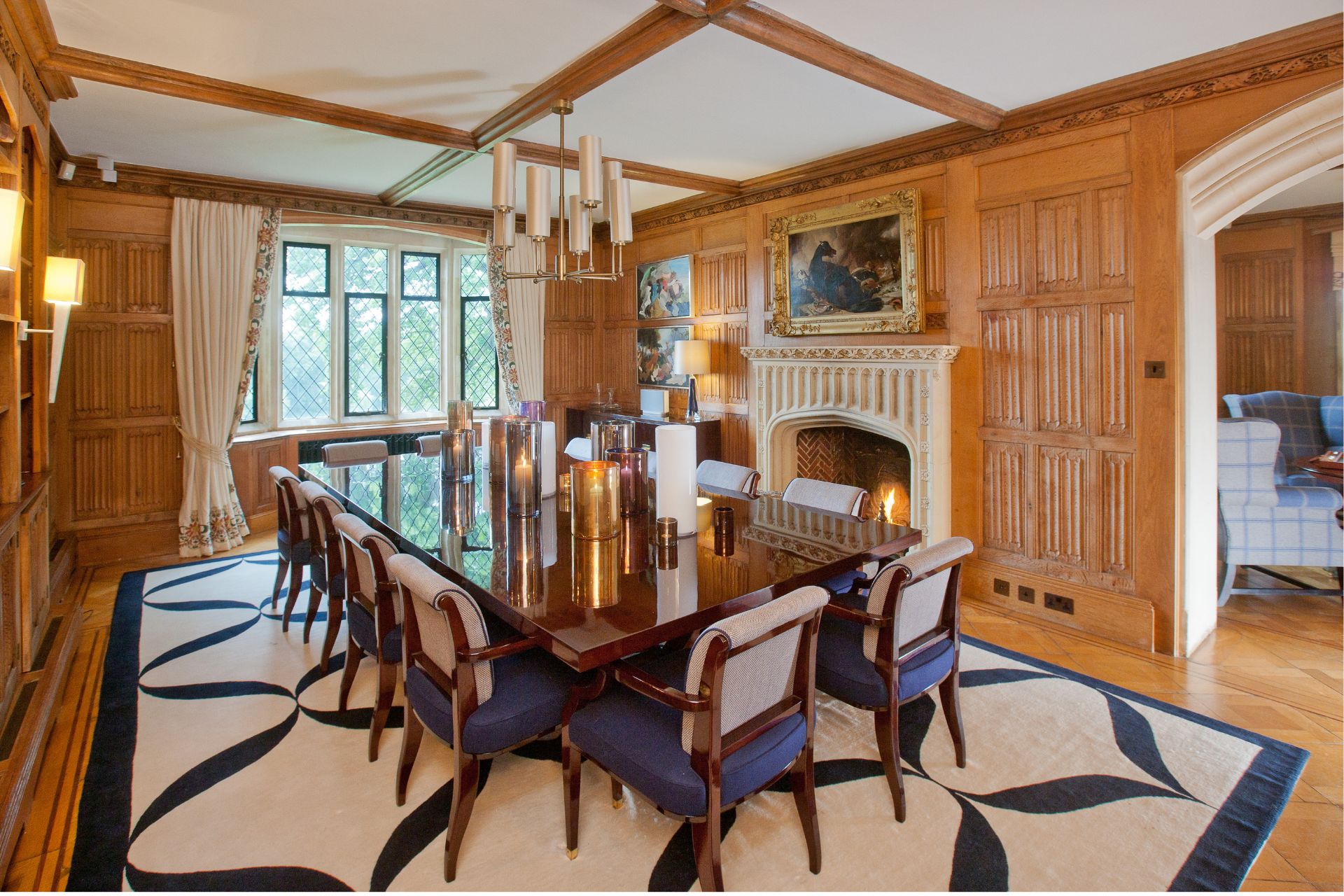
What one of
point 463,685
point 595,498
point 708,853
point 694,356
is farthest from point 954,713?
point 694,356

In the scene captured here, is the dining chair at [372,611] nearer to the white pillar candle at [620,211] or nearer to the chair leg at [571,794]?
the chair leg at [571,794]

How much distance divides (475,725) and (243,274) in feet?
16.0

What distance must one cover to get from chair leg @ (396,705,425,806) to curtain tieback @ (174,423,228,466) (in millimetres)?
4066

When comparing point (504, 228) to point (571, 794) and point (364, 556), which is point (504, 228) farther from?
point (571, 794)

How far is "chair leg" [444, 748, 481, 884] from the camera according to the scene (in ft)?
6.30

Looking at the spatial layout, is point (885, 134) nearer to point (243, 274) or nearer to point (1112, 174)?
point (1112, 174)

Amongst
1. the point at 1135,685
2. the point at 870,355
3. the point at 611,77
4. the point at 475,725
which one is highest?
the point at 611,77

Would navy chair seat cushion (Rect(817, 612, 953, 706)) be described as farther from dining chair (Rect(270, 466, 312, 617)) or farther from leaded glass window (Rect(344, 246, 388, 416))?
leaded glass window (Rect(344, 246, 388, 416))

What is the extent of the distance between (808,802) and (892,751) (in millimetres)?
376

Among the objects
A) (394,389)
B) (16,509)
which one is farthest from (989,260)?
(394,389)

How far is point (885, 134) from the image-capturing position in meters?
4.25

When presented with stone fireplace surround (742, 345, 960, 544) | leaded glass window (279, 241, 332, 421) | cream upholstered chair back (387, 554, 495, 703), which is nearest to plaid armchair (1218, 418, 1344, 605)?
stone fireplace surround (742, 345, 960, 544)

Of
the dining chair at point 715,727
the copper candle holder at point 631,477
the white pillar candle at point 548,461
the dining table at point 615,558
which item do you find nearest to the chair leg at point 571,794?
the dining chair at point 715,727

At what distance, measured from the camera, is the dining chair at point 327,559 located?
2.92 meters
